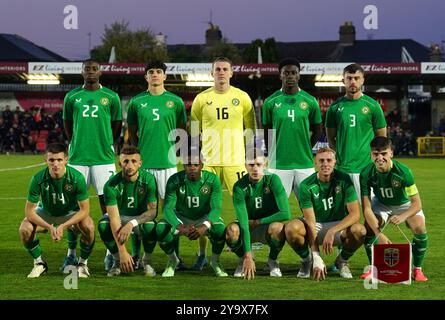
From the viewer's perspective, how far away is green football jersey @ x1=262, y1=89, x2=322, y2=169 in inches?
382

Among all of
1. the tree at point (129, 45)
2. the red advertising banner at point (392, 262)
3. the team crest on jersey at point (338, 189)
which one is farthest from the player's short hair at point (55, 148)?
the tree at point (129, 45)

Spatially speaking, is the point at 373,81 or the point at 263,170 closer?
the point at 263,170

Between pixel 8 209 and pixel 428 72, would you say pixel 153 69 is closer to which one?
pixel 8 209

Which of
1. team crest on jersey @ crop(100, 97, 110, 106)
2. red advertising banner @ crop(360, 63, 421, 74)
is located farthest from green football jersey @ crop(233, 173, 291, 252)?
red advertising banner @ crop(360, 63, 421, 74)

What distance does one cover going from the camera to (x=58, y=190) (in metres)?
8.77

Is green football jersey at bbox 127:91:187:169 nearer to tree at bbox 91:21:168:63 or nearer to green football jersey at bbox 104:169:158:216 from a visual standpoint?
green football jersey at bbox 104:169:158:216

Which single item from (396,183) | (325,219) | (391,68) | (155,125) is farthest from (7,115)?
(396,183)

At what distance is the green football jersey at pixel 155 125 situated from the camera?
9.70m

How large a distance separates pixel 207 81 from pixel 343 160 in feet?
98.9

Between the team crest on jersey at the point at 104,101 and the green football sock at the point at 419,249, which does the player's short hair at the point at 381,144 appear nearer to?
the green football sock at the point at 419,249

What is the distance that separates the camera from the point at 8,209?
15688 millimetres

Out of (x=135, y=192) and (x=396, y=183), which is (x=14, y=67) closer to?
(x=135, y=192)

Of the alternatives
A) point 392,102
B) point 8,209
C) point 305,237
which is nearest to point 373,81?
point 392,102

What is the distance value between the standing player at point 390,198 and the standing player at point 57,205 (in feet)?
8.62
